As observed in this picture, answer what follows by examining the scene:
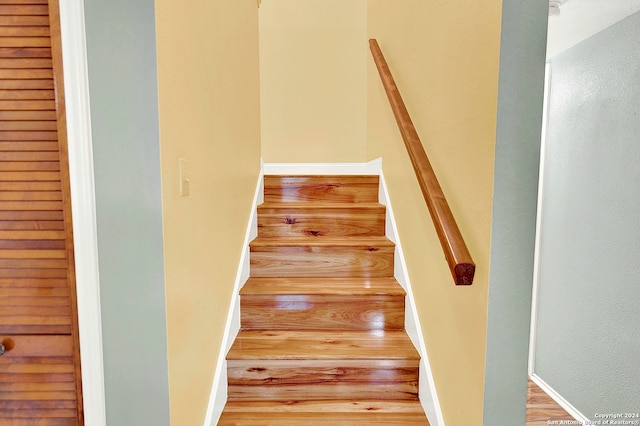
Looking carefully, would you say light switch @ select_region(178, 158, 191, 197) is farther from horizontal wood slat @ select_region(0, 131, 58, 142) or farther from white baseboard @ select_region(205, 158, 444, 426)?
white baseboard @ select_region(205, 158, 444, 426)

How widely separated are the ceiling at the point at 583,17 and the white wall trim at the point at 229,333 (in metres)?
1.90

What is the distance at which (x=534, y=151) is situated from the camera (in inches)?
33.7

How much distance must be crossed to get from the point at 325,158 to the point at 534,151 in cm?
227

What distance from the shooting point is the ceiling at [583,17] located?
1.50m

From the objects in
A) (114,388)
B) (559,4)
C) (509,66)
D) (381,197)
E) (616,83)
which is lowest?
(114,388)

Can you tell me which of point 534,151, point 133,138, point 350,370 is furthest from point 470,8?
point 350,370

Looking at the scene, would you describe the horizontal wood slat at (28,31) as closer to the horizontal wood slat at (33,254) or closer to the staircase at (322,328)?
the horizontal wood slat at (33,254)

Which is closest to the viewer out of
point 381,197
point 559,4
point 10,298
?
point 10,298

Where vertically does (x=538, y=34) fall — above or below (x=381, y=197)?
above

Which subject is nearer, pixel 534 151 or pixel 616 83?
pixel 534 151

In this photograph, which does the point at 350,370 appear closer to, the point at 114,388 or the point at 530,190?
the point at 114,388

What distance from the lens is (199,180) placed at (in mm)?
1091

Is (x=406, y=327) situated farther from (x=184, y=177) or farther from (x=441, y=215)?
(x=184, y=177)

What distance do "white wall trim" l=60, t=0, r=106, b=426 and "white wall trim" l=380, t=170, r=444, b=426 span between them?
113 centimetres
